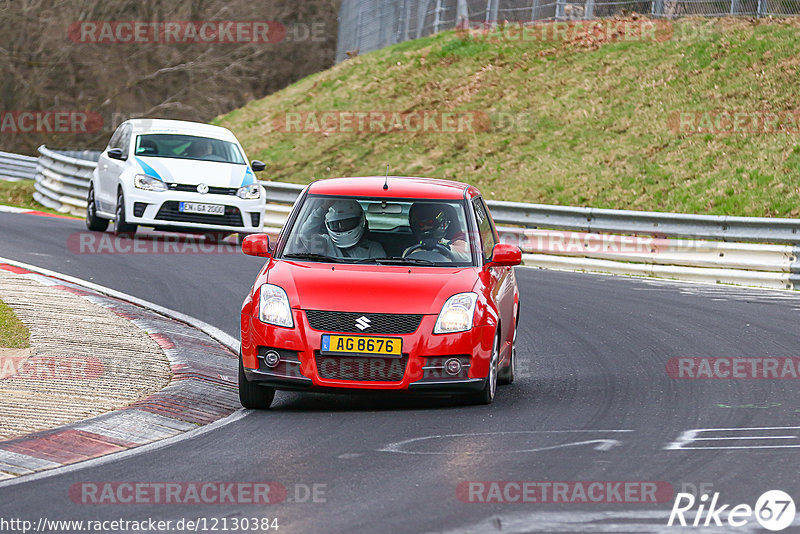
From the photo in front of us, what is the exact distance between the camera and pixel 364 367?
27.7 ft

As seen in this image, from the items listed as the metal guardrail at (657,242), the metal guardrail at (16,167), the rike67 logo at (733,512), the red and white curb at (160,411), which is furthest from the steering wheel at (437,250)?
the metal guardrail at (16,167)

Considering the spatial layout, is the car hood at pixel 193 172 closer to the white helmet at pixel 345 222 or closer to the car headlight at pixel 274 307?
the white helmet at pixel 345 222

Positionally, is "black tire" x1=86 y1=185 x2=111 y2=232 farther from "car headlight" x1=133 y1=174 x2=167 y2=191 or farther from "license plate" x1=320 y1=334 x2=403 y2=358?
"license plate" x1=320 y1=334 x2=403 y2=358

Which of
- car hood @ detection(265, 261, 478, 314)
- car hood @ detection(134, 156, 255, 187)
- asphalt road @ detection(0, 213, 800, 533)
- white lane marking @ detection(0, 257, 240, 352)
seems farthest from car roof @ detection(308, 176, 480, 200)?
car hood @ detection(134, 156, 255, 187)

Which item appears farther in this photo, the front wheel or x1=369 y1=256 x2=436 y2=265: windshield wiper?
the front wheel

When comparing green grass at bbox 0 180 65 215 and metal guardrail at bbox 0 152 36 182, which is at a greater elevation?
metal guardrail at bbox 0 152 36 182

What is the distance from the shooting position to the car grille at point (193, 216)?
18.5 meters

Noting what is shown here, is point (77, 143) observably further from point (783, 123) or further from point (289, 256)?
point (289, 256)

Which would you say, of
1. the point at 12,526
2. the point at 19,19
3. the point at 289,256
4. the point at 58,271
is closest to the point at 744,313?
the point at 289,256

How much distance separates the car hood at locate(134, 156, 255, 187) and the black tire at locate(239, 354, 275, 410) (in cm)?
1031

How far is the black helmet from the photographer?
947 centimetres

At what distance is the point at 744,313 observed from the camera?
14.5 meters

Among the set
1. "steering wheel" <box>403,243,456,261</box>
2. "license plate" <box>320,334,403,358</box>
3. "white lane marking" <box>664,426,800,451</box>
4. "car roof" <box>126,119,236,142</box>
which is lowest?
"white lane marking" <box>664,426,800,451</box>

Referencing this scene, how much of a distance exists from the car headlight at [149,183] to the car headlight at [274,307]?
401 inches
